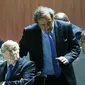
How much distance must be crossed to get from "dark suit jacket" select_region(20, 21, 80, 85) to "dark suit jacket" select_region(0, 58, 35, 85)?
0.12 metres

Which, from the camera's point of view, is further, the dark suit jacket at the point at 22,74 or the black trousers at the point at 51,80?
the black trousers at the point at 51,80

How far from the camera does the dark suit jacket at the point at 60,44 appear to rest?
337 centimetres

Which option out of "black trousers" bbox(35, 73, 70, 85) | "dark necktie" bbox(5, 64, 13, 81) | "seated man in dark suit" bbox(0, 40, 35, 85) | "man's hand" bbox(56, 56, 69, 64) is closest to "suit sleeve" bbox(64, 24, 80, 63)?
"man's hand" bbox(56, 56, 69, 64)

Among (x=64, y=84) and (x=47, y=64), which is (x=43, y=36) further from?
(x=64, y=84)

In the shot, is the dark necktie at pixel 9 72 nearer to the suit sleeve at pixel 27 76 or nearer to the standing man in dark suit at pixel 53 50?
the suit sleeve at pixel 27 76

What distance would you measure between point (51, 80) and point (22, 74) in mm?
287

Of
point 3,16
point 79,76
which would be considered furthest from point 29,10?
point 79,76

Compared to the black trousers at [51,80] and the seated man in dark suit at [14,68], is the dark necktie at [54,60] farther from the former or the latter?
the seated man in dark suit at [14,68]

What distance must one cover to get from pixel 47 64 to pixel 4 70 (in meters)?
0.42

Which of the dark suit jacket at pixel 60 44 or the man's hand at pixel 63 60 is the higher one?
the dark suit jacket at pixel 60 44

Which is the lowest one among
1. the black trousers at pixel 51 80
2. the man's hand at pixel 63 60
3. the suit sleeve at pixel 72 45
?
the black trousers at pixel 51 80

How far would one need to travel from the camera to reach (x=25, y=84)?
3.27m

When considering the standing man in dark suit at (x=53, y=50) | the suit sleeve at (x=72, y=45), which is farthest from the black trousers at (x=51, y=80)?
the suit sleeve at (x=72, y=45)

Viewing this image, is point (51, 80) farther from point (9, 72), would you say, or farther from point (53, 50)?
point (9, 72)
